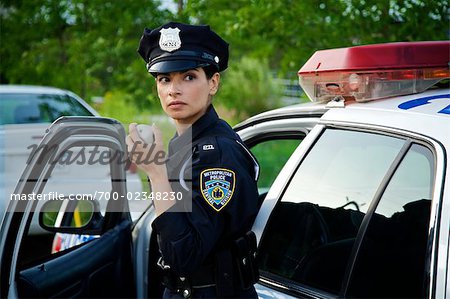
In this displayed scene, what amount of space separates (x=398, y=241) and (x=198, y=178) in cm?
67

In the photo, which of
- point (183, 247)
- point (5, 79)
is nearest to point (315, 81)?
point (183, 247)

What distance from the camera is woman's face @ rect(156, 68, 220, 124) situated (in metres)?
1.92

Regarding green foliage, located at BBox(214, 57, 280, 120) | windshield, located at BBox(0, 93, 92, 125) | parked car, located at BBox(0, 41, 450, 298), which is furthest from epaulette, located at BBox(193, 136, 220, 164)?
green foliage, located at BBox(214, 57, 280, 120)

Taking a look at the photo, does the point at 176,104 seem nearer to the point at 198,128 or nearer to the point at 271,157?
the point at 198,128

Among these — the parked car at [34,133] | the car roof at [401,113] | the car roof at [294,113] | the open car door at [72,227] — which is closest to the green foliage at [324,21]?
the parked car at [34,133]

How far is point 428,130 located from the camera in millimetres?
1727

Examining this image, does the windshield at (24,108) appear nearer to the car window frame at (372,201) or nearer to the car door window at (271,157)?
the car window frame at (372,201)

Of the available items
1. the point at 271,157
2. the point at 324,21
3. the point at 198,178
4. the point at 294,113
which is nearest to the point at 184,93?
the point at 198,178

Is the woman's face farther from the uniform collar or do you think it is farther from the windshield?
the windshield

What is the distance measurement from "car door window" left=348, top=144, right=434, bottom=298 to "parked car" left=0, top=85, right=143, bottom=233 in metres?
1.12

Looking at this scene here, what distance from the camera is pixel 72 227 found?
8.61 feet

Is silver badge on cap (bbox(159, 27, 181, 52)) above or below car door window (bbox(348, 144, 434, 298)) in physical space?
above

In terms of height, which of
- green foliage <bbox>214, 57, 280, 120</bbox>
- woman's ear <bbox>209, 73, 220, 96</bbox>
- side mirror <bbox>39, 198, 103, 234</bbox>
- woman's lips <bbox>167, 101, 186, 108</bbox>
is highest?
woman's ear <bbox>209, 73, 220, 96</bbox>

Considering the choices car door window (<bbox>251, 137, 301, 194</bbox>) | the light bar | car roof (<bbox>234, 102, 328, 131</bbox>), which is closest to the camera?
the light bar
